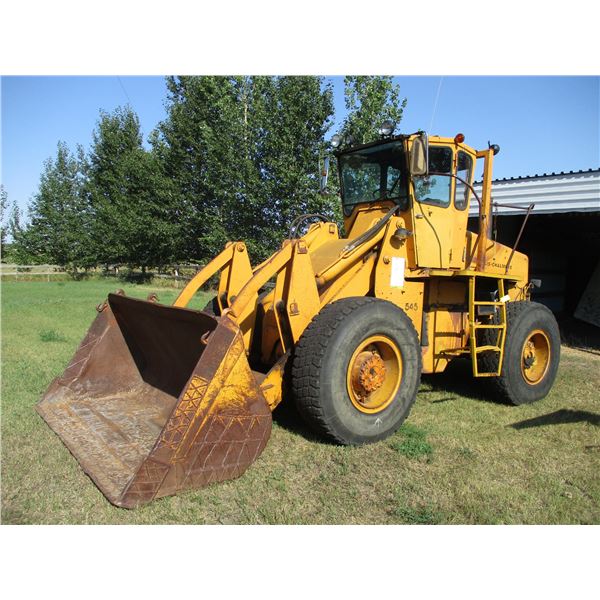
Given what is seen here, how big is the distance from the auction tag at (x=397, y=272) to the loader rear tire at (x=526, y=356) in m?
1.55

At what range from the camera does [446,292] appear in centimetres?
564

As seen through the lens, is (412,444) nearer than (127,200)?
Yes

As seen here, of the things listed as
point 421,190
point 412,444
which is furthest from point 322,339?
point 421,190

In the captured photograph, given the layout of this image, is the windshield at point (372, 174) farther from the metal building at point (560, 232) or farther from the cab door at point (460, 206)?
the metal building at point (560, 232)

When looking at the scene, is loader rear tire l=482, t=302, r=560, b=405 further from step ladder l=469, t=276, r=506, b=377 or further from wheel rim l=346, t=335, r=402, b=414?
wheel rim l=346, t=335, r=402, b=414

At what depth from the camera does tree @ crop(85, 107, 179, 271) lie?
78.6 ft

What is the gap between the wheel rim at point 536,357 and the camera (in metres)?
6.14

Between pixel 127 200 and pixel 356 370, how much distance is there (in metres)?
29.4

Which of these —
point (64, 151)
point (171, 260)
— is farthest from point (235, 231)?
point (64, 151)

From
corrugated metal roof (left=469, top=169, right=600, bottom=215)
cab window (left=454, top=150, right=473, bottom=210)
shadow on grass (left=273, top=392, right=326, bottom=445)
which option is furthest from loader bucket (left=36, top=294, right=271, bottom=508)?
corrugated metal roof (left=469, top=169, right=600, bottom=215)

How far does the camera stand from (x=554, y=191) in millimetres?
10047

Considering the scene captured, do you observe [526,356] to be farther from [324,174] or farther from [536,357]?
[324,174]

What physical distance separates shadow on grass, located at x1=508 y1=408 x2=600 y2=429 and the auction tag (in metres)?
1.88

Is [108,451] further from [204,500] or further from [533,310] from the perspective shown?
[533,310]
